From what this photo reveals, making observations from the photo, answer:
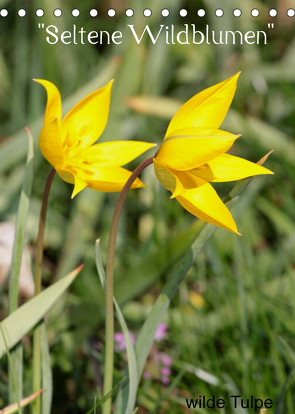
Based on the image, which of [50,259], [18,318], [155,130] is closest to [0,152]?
[50,259]

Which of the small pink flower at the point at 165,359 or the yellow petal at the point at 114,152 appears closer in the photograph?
the yellow petal at the point at 114,152

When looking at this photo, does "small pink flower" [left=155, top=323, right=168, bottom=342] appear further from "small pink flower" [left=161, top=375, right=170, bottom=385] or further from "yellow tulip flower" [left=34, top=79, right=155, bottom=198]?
"yellow tulip flower" [left=34, top=79, right=155, bottom=198]

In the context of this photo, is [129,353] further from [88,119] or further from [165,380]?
[165,380]

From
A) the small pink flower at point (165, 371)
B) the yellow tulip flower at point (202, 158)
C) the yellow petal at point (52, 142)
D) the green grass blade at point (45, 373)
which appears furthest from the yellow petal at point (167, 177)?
the small pink flower at point (165, 371)

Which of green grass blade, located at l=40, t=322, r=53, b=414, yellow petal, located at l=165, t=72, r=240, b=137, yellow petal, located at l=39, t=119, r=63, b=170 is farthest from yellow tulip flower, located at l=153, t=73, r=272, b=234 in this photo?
green grass blade, located at l=40, t=322, r=53, b=414

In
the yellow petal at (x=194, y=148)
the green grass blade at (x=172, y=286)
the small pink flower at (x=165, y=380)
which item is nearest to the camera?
the yellow petal at (x=194, y=148)

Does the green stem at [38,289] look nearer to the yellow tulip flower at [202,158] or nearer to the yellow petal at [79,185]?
the yellow petal at [79,185]

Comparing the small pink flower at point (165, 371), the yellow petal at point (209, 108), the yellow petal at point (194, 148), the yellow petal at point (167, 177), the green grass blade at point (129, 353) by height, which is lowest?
the small pink flower at point (165, 371)
